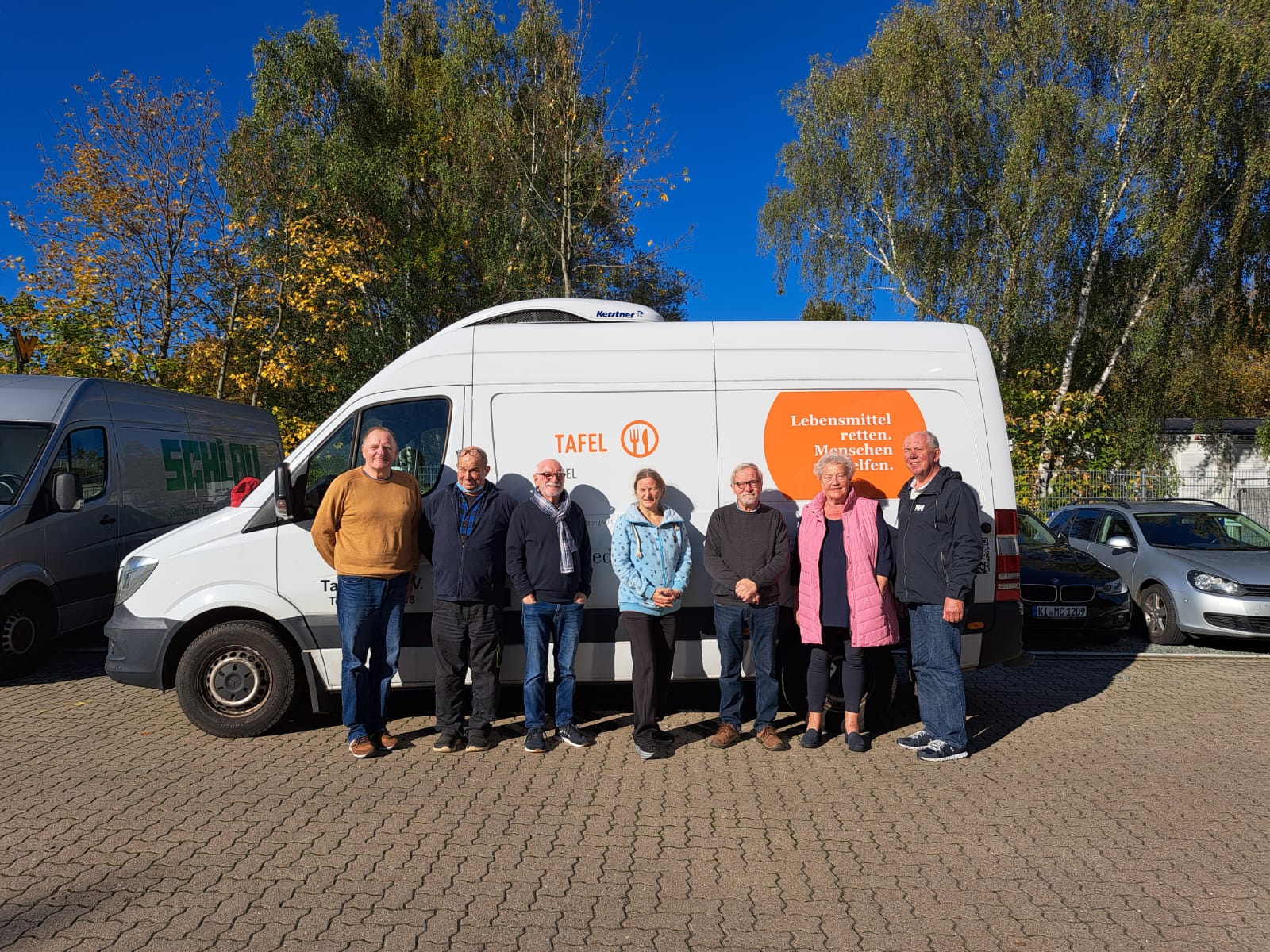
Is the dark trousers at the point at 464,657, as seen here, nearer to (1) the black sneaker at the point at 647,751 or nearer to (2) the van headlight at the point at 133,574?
(1) the black sneaker at the point at 647,751

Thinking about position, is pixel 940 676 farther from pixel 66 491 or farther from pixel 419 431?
pixel 66 491

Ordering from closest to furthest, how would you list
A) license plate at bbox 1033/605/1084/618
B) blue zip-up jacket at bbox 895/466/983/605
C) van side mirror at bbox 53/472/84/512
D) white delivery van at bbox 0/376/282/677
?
blue zip-up jacket at bbox 895/466/983/605
white delivery van at bbox 0/376/282/677
van side mirror at bbox 53/472/84/512
license plate at bbox 1033/605/1084/618

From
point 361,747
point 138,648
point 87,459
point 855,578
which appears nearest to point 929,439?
point 855,578

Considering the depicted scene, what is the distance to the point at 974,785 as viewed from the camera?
495 centimetres

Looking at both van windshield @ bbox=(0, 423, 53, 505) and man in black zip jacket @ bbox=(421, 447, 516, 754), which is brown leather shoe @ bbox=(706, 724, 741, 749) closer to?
man in black zip jacket @ bbox=(421, 447, 516, 754)

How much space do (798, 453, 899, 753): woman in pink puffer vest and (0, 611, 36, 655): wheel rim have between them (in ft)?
21.9

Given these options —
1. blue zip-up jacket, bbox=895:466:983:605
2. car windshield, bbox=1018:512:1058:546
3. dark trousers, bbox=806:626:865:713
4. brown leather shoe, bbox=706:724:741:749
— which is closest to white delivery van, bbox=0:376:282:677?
brown leather shoe, bbox=706:724:741:749

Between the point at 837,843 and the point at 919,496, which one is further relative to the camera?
the point at 919,496

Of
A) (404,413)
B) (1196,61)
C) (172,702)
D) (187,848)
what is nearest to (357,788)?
(187,848)

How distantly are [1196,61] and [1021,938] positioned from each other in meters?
21.9

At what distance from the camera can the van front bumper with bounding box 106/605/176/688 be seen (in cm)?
566

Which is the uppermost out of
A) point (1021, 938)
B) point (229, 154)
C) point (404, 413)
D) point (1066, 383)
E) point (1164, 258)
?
point (229, 154)

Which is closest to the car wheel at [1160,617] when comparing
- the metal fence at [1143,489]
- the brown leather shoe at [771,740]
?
the brown leather shoe at [771,740]

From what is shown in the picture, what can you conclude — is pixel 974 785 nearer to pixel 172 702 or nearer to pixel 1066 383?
pixel 172 702
